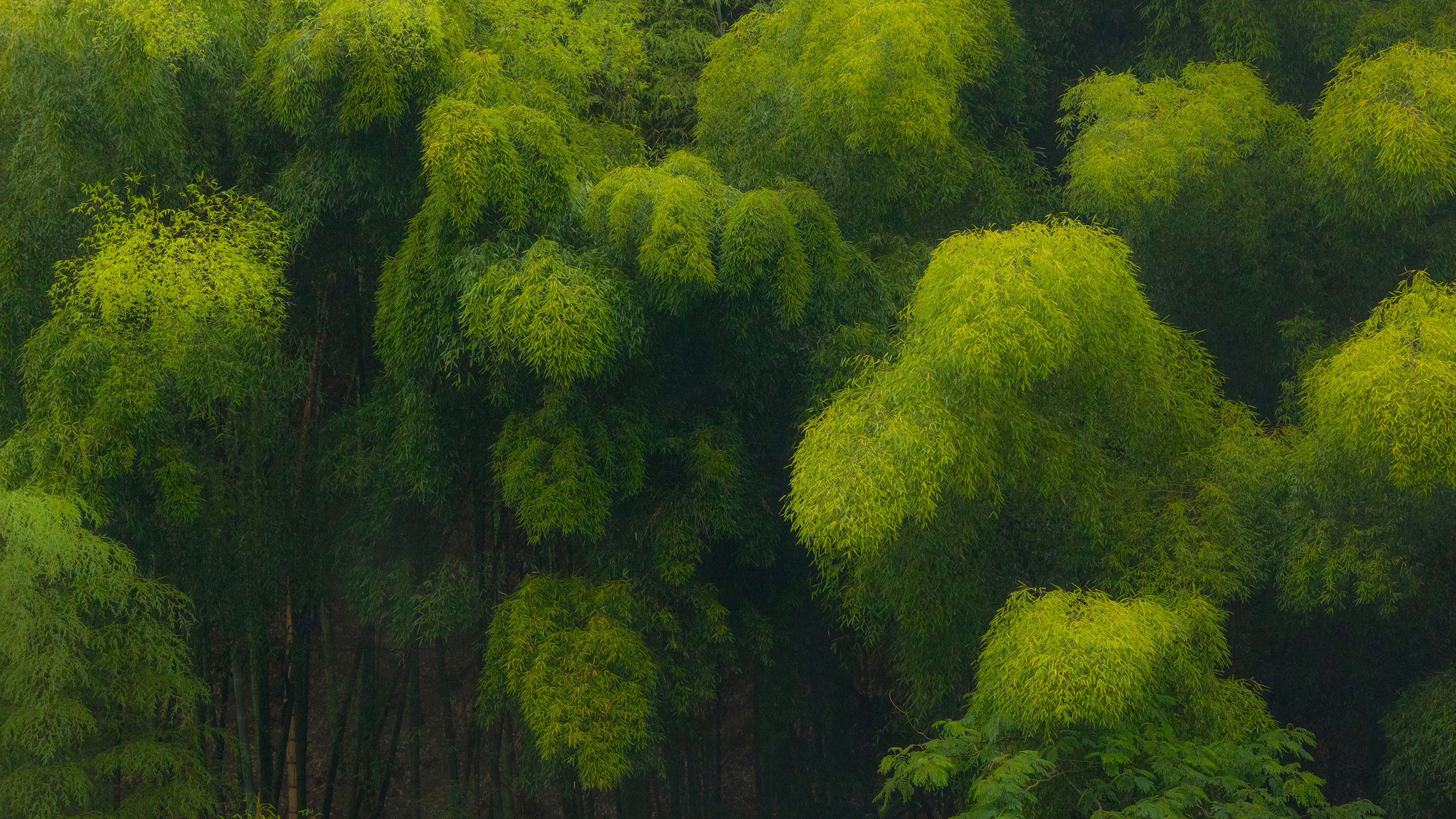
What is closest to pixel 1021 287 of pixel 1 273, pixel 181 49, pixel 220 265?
pixel 220 265

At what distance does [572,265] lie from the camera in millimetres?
6109

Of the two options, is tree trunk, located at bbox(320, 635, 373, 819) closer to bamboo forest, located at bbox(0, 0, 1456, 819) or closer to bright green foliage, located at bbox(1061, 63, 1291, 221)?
bamboo forest, located at bbox(0, 0, 1456, 819)

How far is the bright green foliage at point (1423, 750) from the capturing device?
5723mm

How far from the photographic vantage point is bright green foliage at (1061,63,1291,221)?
6512mm

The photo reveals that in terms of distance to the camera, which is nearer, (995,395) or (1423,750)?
(995,395)

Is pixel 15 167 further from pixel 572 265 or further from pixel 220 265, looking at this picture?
pixel 572 265

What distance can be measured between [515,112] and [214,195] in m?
1.65

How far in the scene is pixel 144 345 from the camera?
5953 mm

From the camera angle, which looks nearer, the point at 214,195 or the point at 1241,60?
the point at 214,195

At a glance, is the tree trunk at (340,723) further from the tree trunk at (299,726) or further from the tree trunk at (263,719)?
the tree trunk at (263,719)

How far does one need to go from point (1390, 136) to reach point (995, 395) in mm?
2474

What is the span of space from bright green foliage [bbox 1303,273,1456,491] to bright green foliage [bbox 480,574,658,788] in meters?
3.51

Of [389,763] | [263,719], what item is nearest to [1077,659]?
[263,719]

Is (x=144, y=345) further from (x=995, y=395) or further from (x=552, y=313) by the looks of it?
(x=995, y=395)
